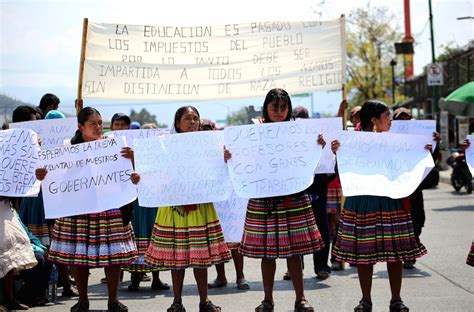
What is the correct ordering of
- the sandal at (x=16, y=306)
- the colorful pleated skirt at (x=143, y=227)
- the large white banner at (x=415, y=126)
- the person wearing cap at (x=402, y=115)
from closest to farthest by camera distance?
the sandal at (x=16, y=306)
the large white banner at (x=415, y=126)
the colorful pleated skirt at (x=143, y=227)
the person wearing cap at (x=402, y=115)

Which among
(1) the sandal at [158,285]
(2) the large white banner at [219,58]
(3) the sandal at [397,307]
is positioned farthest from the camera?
(2) the large white banner at [219,58]

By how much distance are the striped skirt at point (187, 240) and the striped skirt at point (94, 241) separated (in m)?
0.26

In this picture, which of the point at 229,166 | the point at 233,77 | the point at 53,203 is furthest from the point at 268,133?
the point at 233,77

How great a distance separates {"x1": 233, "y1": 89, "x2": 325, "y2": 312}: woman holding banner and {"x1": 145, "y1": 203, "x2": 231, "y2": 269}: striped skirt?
0.28 meters

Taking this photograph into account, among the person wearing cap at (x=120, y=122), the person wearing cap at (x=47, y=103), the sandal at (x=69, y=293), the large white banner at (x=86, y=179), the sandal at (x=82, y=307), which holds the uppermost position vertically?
the person wearing cap at (x=47, y=103)

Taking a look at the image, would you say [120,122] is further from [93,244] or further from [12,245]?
[93,244]

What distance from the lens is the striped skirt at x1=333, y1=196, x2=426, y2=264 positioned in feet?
23.0

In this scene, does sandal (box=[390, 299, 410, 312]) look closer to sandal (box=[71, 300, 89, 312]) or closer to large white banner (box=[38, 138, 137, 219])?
large white banner (box=[38, 138, 137, 219])

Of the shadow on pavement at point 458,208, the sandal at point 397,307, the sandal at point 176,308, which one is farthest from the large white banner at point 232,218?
the shadow on pavement at point 458,208

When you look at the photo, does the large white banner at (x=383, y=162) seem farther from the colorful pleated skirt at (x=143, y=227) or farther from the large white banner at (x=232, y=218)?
the colorful pleated skirt at (x=143, y=227)

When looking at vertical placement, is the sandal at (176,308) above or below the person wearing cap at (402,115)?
below

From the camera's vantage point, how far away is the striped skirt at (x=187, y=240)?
23.9ft

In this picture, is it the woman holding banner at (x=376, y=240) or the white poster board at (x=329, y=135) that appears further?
the white poster board at (x=329, y=135)

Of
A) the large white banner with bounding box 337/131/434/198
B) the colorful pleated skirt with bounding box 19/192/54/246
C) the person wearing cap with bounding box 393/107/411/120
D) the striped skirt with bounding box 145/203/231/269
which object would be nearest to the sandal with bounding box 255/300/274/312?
the striped skirt with bounding box 145/203/231/269
